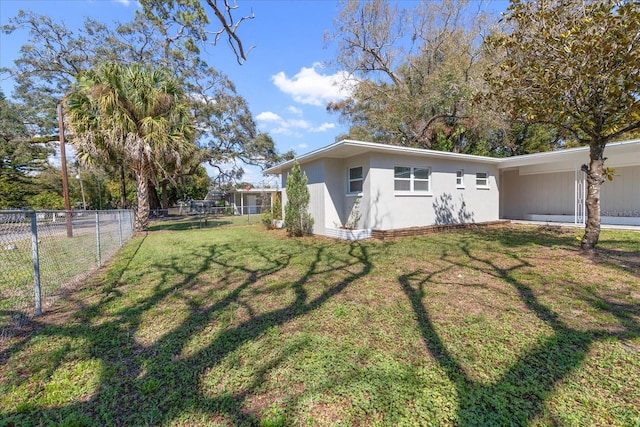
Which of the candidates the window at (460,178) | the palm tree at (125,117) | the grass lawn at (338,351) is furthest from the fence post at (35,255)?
the window at (460,178)

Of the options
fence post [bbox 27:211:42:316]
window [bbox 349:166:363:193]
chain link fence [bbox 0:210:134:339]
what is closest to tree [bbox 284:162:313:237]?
window [bbox 349:166:363:193]

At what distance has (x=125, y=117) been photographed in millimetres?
10656

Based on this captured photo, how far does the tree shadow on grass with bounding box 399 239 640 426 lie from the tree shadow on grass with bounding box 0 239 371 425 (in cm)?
133

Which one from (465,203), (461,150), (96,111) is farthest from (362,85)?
(96,111)

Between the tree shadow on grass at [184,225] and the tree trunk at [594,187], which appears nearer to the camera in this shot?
the tree trunk at [594,187]

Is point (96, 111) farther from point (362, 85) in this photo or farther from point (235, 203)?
point (235, 203)

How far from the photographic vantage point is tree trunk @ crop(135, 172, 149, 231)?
11902 millimetres

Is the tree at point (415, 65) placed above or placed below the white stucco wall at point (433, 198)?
above

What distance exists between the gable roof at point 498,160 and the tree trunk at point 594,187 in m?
4.24

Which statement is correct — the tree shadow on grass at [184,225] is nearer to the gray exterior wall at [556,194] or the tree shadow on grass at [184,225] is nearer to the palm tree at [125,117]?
the palm tree at [125,117]

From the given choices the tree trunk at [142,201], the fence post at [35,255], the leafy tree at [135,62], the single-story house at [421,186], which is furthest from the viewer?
the leafy tree at [135,62]

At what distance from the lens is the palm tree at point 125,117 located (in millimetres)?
10414

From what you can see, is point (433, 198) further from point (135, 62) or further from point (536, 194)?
point (135, 62)

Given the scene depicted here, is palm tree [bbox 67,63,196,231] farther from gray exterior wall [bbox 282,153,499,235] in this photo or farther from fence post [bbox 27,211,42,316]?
fence post [bbox 27,211,42,316]
